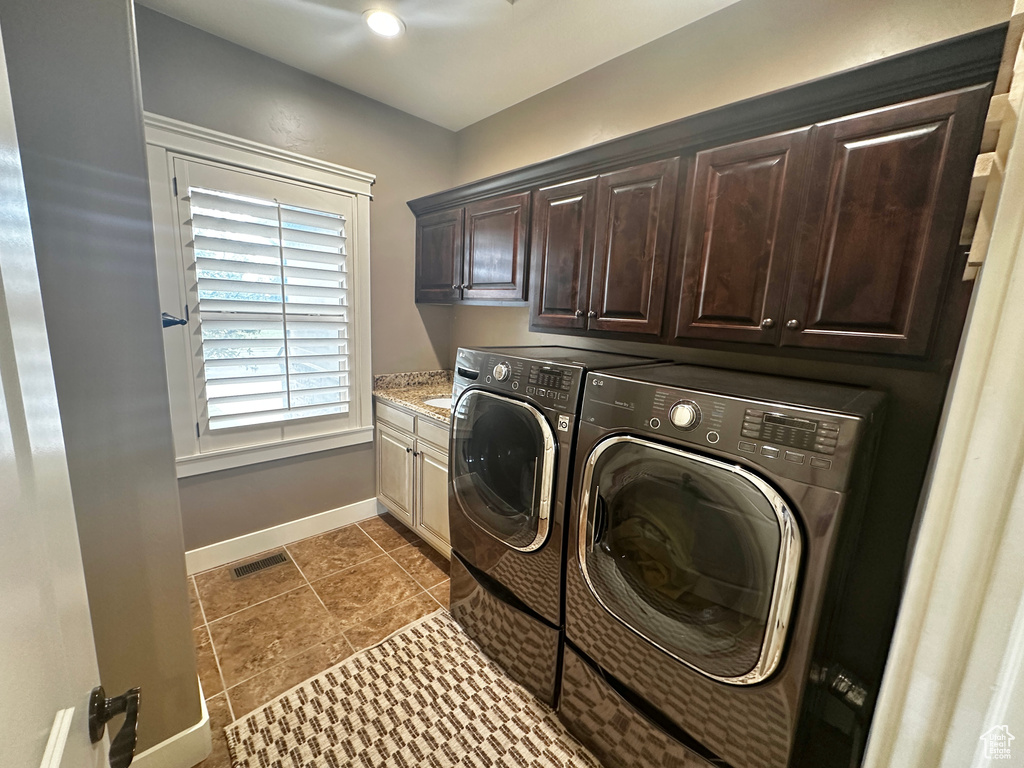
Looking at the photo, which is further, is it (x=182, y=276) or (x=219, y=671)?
(x=182, y=276)

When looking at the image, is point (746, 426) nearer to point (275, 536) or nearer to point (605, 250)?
point (605, 250)

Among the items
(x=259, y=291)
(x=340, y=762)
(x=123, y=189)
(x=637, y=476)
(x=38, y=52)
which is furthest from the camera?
(x=259, y=291)

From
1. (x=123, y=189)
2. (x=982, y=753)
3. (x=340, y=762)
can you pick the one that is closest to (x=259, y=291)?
(x=123, y=189)

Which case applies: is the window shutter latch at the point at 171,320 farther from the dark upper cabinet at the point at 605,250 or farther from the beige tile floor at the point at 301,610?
the dark upper cabinet at the point at 605,250

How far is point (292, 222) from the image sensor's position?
7.37 ft

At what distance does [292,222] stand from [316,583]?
1965 millimetres

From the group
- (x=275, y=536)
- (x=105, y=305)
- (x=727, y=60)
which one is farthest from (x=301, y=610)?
(x=727, y=60)

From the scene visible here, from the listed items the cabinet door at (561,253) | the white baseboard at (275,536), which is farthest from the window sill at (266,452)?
the cabinet door at (561,253)

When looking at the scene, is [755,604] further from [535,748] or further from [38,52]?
[38,52]

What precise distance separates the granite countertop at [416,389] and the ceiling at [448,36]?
1.74 metres

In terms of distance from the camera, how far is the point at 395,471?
2637mm

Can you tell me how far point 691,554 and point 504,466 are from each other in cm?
75

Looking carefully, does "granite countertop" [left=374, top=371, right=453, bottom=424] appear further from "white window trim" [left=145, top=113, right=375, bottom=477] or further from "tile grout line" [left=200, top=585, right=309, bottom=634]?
"tile grout line" [left=200, top=585, right=309, bottom=634]

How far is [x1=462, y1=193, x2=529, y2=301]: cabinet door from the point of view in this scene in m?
2.12
